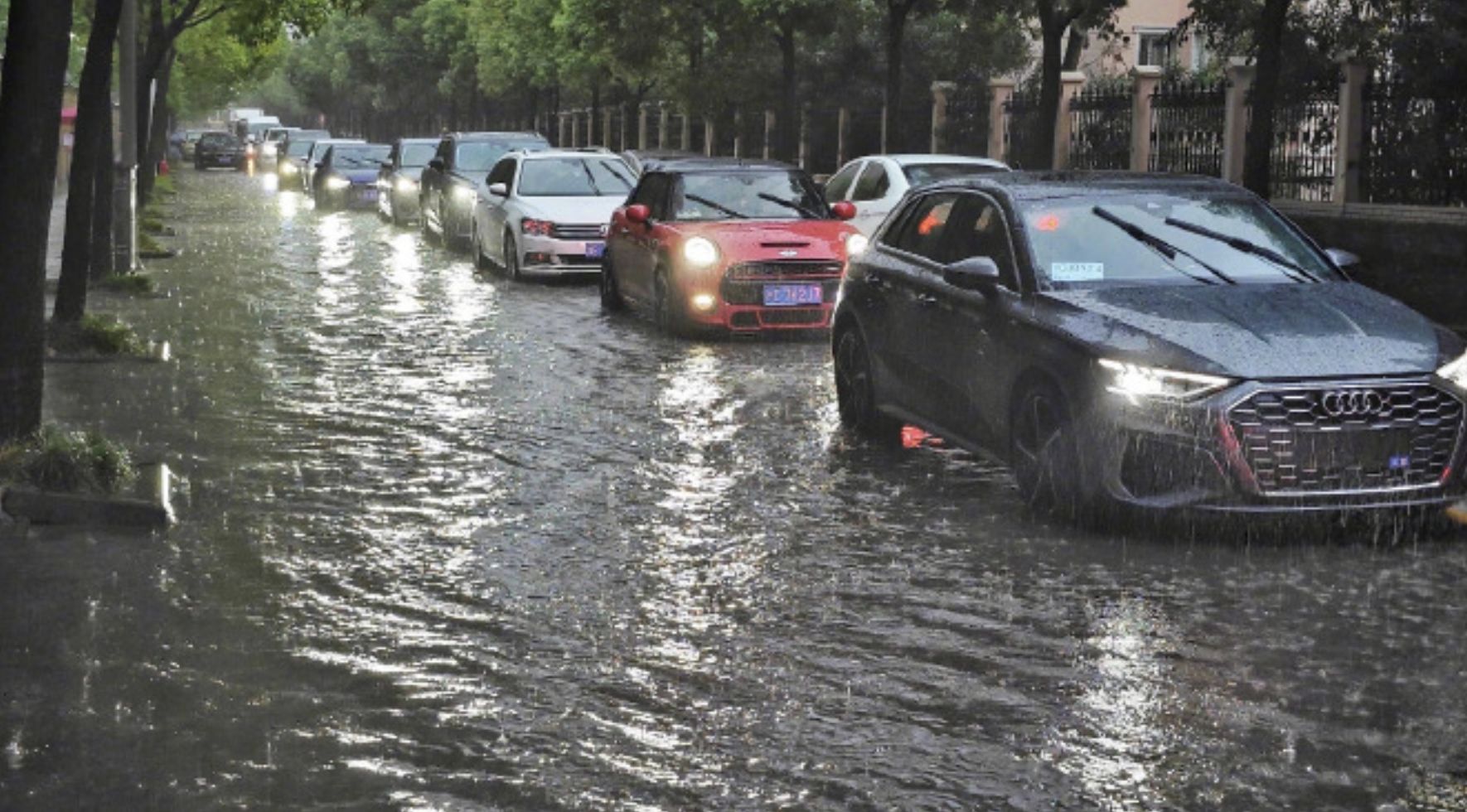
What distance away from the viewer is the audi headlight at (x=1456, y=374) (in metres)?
9.78

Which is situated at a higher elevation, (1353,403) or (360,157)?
(360,157)

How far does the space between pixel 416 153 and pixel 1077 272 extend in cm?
3290

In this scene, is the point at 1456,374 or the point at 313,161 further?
the point at 313,161

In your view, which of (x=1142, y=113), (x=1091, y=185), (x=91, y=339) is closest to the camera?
(x=1091, y=185)

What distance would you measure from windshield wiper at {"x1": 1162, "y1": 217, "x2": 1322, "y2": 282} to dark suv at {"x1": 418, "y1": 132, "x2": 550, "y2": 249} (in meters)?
21.1

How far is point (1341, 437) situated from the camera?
959 centimetres

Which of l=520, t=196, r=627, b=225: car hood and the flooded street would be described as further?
l=520, t=196, r=627, b=225: car hood

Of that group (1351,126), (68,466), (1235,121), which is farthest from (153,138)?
(68,466)

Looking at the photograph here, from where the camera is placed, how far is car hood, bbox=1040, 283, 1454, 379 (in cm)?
966

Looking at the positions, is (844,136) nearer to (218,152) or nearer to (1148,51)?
(1148,51)

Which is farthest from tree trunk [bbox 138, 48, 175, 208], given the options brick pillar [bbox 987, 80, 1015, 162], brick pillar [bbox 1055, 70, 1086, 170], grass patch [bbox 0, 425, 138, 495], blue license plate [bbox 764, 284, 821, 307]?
grass patch [bbox 0, 425, 138, 495]

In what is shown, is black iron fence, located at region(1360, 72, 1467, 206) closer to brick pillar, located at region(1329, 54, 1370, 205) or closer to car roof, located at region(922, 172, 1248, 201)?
brick pillar, located at region(1329, 54, 1370, 205)

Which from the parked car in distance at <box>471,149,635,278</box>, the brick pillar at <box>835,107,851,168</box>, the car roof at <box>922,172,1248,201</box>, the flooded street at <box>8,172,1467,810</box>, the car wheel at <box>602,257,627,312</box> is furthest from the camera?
the brick pillar at <box>835,107,851,168</box>

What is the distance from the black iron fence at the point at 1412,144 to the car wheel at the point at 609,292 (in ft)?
25.4
